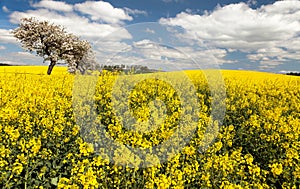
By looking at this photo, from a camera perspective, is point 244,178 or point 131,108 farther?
point 131,108

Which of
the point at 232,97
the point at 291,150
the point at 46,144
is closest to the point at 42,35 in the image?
the point at 232,97

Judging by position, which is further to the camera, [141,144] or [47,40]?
[47,40]

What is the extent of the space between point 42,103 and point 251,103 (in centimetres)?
599

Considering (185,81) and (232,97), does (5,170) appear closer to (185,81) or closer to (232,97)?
(185,81)

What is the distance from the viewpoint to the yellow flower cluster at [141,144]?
13.0ft

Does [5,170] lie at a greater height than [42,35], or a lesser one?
lesser

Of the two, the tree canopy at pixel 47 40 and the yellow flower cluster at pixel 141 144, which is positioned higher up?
the tree canopy at pixel 47 40

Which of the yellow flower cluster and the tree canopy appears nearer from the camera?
the yellow flower cluster

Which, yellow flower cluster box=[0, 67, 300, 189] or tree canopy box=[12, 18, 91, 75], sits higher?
tree canopy box=[12, 18, 91, 75]

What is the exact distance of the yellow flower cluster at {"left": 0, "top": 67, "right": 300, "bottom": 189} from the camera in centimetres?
395

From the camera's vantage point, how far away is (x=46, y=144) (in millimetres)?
5473

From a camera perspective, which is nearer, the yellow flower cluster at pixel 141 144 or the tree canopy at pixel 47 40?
the yellow flower cluster at pixel 141 144

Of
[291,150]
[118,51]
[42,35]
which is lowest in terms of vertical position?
[291,150]

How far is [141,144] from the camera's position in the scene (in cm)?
434
